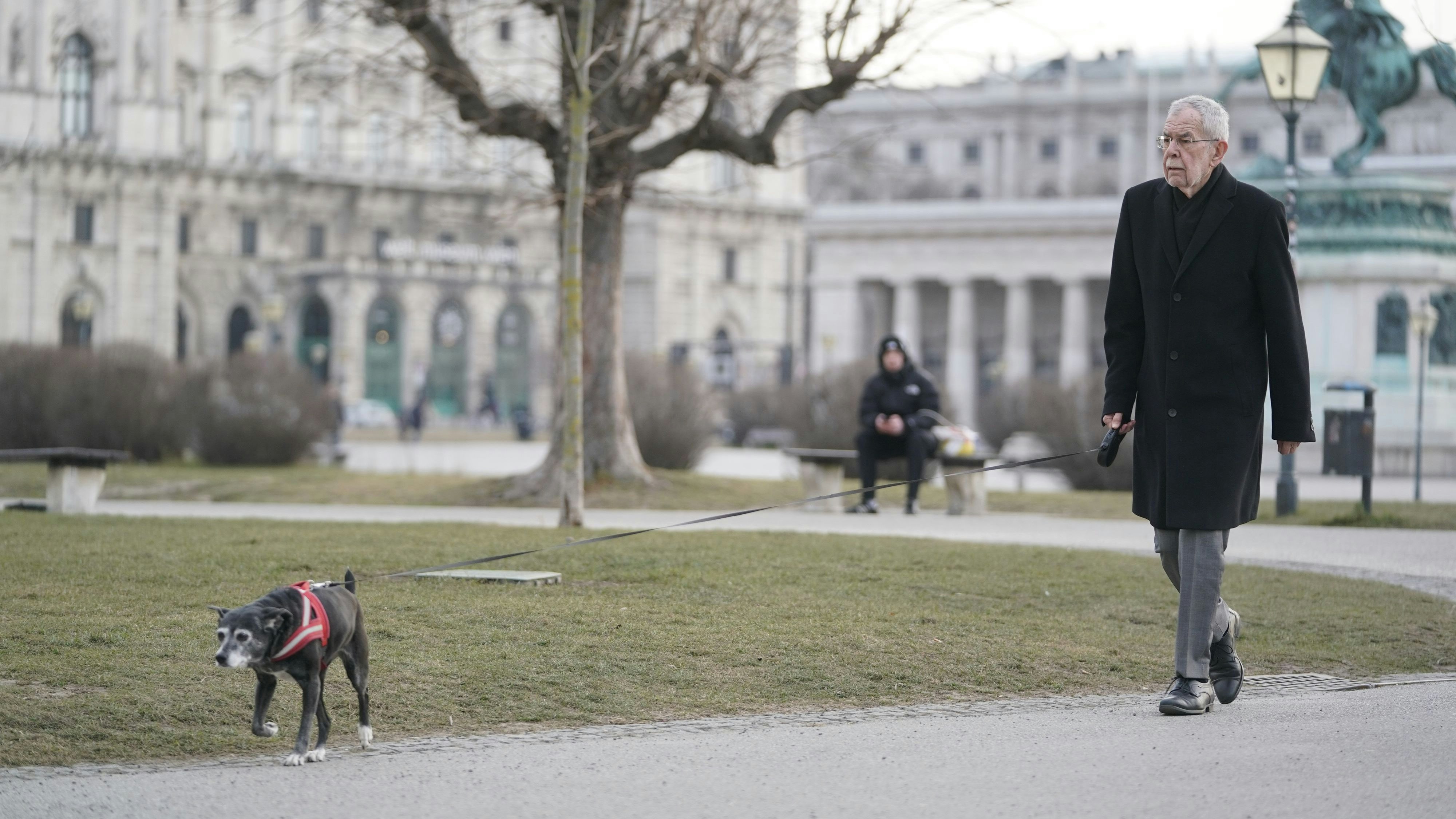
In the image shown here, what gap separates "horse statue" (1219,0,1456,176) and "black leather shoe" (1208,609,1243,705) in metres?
19.4

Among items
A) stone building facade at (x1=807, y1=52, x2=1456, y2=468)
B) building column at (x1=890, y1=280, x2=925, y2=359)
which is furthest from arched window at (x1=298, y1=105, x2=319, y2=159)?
building column at (x1=890, y1=280, x2=925, y2=359)

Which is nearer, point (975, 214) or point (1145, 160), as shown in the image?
point (975, 214)

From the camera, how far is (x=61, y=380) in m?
27.0

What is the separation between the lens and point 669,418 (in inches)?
1049

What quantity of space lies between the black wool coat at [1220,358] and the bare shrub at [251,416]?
853 inches

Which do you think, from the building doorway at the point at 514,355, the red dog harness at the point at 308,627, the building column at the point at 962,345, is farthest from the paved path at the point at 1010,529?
the building doorway at the point at 514,355

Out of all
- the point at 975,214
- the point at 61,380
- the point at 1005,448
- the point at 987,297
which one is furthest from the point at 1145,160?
the point at 61,380

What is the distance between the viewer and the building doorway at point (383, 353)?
85.8 metres

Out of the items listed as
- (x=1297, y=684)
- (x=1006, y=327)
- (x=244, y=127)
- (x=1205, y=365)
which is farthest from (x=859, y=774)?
(x=244, y=127)

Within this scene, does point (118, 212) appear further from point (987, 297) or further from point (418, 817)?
point (418, 817)

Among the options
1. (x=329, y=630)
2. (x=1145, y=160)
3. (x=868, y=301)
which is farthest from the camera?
(x=1145, y=160)

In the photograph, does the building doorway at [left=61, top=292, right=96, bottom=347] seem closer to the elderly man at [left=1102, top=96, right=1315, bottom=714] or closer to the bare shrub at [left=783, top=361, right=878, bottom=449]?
the bare shrub at [left=783, top=361, right=878, bottom=449]

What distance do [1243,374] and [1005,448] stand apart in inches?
1225

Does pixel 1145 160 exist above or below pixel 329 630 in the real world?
above
